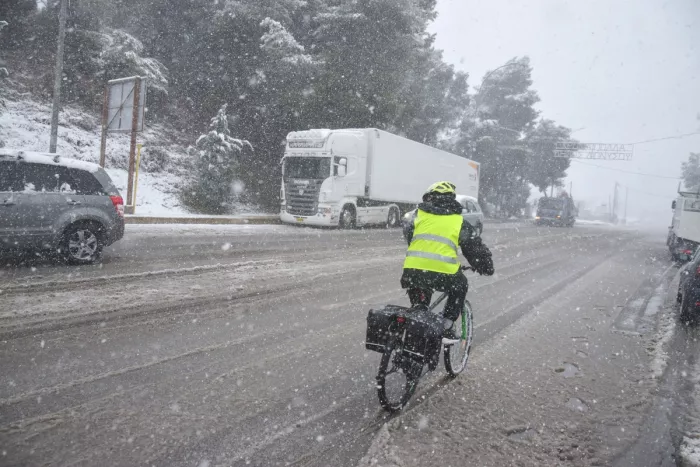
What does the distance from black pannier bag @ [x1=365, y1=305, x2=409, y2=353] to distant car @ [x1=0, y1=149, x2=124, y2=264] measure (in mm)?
6499

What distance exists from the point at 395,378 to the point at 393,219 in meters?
19.2

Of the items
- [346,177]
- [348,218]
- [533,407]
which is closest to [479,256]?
[533,407]

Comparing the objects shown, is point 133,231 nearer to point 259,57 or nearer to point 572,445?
point 572,445

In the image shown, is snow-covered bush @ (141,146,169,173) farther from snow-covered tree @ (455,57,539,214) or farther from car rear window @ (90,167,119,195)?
snow-covered tree @ (455,57,539,214)

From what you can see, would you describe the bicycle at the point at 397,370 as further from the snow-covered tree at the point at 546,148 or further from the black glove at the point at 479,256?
the snow-covered tree at the point at 546,148

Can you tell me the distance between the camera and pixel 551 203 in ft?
131

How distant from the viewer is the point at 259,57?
79.0ft

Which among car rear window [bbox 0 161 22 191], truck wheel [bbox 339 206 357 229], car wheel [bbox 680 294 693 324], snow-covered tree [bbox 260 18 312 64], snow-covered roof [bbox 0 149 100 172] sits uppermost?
snow-covered tree [bbox 260 18 312 64]

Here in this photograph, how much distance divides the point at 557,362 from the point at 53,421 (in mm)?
4549

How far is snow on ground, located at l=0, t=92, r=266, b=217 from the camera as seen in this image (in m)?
18.1

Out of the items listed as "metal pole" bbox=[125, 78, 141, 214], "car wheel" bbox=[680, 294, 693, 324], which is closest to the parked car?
"car wheel" bbox=[680, 294, 693, 324]

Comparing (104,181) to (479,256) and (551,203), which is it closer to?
(479,256)

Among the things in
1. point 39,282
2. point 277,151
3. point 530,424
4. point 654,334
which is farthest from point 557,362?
point 277,151

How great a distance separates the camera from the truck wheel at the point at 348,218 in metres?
18.9
